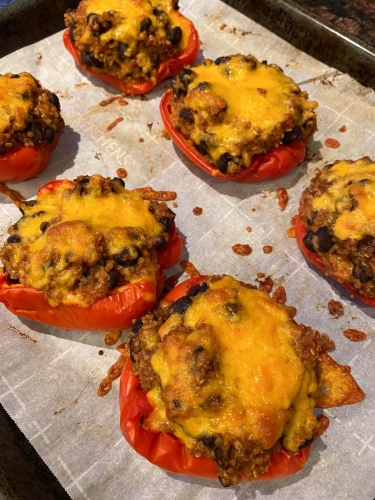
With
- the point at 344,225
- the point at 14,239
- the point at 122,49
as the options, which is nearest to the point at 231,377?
the point at 344,225

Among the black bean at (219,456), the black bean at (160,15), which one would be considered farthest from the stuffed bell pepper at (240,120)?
the black bean at (219,456)

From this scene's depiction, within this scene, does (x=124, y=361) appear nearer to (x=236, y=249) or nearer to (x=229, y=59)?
(x=236, y=249)

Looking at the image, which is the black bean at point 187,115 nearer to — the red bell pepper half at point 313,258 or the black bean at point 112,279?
the red bell pepper half at point 313,258

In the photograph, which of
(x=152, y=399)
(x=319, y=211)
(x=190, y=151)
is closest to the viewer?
(x=152, y=399)

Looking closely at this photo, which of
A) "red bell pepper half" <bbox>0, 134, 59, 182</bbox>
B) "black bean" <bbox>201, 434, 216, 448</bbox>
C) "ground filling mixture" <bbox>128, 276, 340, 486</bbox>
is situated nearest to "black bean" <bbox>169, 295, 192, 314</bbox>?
"ground filling mixture" <bbox>128, 276, 340, 486</bbox>

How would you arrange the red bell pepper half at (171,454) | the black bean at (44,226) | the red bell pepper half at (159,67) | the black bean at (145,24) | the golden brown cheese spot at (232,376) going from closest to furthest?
the golden brown cheese spot at (232,376) < the red bell pepper half at (171,454) < the black bean at (44,226) < the black bean at (145,24) < the red bell pepper half at (159,67)

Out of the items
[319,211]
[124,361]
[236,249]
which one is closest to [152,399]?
[124,361]
